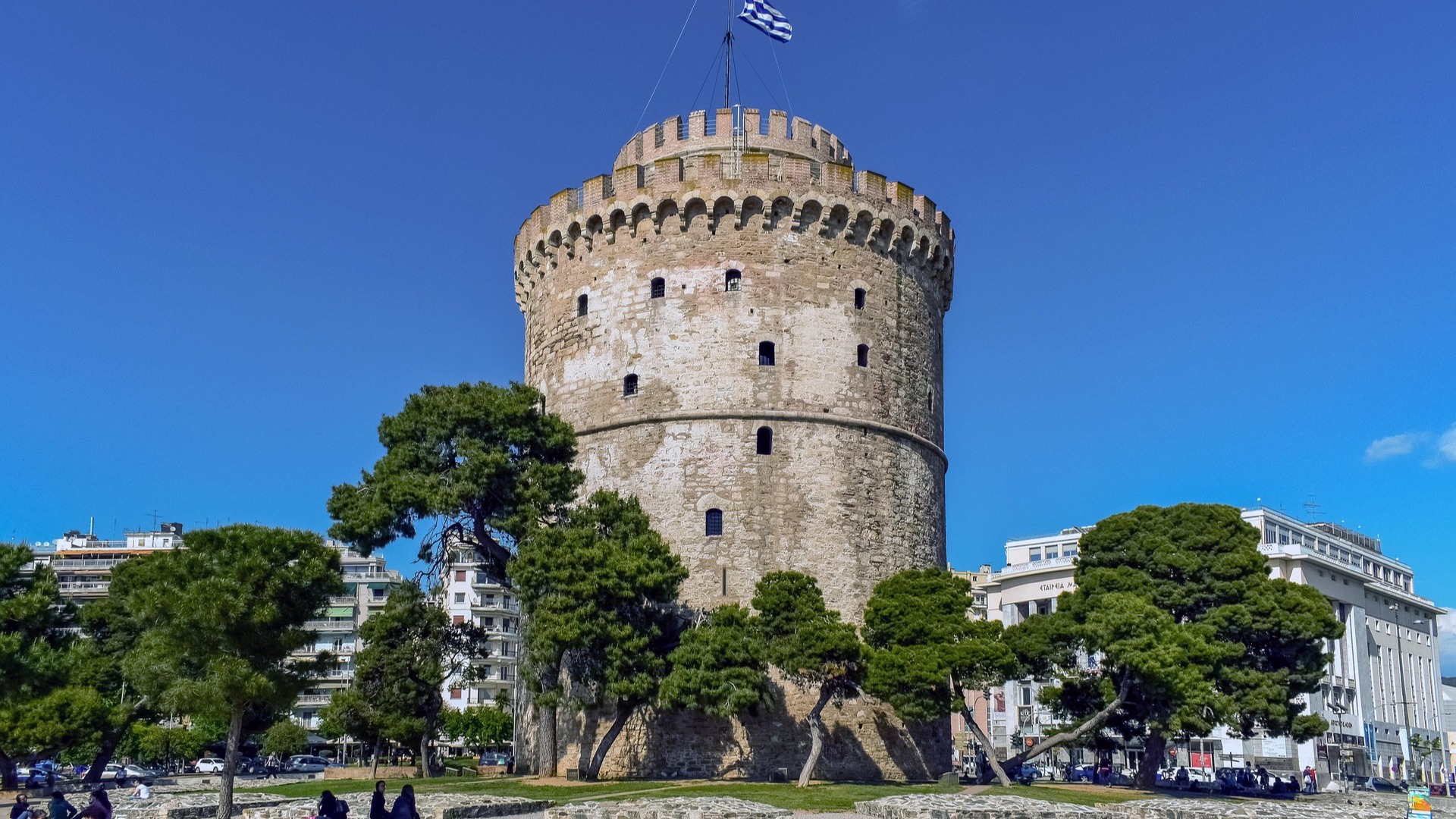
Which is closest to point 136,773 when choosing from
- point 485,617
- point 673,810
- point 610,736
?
point 610,736

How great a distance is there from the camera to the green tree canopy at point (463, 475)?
24266 millimetres

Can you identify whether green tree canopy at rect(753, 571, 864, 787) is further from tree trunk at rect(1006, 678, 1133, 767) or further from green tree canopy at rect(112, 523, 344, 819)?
green tree canopy at rect(112, 523, 344, 819)

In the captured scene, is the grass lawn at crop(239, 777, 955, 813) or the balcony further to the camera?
the balcony

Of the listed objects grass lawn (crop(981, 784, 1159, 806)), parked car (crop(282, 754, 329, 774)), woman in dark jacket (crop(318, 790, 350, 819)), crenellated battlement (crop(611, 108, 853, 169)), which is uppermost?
crenellated battlement (crop(611, 108, 853, 169))

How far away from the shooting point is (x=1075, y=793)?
24188 mm

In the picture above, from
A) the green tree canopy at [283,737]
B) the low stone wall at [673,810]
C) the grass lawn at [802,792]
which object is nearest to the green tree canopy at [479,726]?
the green tree canopy at [283,737]

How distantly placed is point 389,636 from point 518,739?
4.36 meters

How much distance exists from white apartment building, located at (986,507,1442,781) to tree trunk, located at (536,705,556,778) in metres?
28.9

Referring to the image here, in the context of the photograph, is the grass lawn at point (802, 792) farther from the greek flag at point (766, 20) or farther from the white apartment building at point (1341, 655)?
the white apartment building at point (1341, 655)

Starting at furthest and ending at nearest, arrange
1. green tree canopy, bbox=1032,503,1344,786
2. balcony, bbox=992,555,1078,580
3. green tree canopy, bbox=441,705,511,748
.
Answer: balcony, bbox=992,555,1078,580
green tree canopy, bbox=441,705,511,748
green tree canopy, bbox=1032,503,1344,786

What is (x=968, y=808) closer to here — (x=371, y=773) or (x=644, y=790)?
(x=644, y=790)

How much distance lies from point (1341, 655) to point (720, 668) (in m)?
45.2

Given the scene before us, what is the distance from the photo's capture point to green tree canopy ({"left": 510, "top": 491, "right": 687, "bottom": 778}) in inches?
896

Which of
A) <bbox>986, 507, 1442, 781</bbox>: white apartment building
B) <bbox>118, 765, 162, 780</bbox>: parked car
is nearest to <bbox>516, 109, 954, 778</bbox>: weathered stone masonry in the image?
<bbox>118, 765, 162, 780</bbox>: parked car
